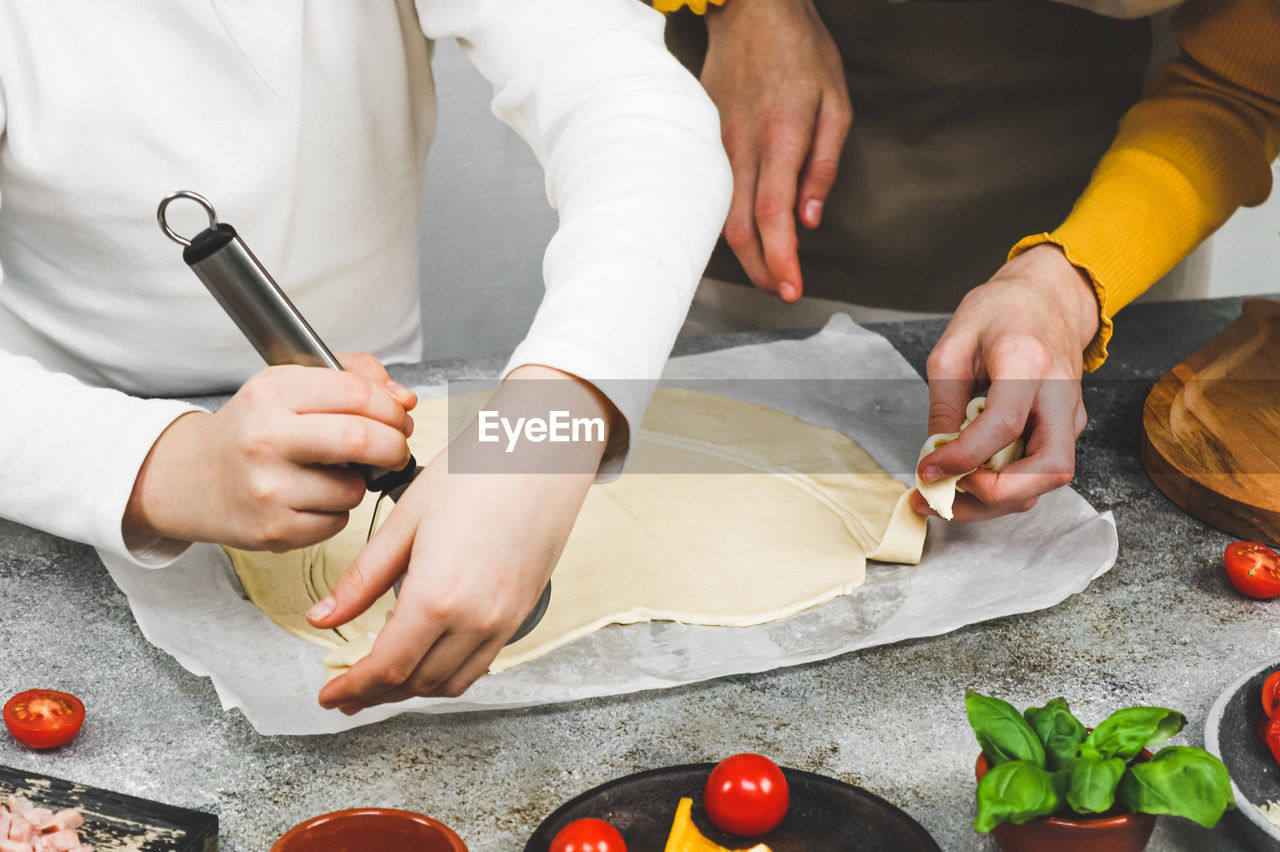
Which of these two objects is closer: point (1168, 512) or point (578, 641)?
point (578, 641)

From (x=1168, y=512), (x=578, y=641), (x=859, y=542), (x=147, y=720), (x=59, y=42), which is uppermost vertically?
(x=59, y=42)

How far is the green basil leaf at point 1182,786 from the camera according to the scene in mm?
481

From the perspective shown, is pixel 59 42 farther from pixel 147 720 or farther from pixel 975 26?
pixel 975 26

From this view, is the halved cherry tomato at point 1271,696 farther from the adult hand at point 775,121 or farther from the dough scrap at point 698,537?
the adult hand at point 775,121

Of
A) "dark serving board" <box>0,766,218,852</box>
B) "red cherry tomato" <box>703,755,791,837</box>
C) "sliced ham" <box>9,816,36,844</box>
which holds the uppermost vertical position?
"sliced ham" <box>9,816,36,844</box>

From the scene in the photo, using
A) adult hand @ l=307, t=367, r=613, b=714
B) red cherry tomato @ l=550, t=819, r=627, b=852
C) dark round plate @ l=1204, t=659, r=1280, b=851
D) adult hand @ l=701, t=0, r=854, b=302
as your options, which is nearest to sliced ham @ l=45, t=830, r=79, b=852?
adult hand @ l=307, t=367, r=613, b=714

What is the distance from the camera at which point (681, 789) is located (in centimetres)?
57

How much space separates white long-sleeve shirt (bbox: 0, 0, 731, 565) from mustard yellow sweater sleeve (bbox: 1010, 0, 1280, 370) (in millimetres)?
389

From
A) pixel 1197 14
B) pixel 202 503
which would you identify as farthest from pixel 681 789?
pixel 1197 14

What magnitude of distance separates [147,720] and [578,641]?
29cm

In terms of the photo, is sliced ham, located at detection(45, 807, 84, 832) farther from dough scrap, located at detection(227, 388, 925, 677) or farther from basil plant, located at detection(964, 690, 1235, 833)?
basil plant, located at detection(964, 690, 1235, 833)

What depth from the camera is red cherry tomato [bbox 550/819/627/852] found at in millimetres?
496

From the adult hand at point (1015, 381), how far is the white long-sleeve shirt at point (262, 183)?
9.5 inches

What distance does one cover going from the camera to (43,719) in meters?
0.65
